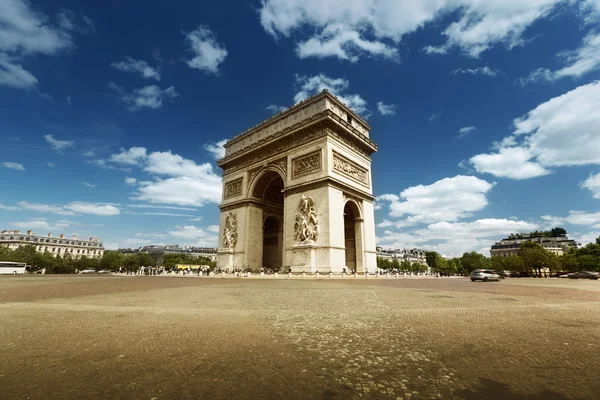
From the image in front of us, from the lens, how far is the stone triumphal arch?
2284 centimetres

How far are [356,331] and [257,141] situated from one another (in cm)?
2801

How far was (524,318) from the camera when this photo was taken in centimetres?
523

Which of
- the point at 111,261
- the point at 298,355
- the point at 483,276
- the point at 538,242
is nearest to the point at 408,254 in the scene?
the point at 538,242

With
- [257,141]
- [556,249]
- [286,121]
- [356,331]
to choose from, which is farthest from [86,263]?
[556,249]

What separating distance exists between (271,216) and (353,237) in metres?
9.36

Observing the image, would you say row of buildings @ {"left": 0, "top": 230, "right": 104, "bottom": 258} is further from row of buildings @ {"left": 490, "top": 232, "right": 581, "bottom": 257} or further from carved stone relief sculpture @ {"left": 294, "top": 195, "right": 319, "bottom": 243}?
row of buildings @ {"left": 490, "top": 232, "right": 581, "bottom": 257}

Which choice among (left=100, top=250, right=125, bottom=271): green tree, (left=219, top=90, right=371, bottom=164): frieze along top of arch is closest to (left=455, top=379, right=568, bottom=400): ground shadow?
(left=219, top=90, right=371, bottom=164): frieze along top of arch

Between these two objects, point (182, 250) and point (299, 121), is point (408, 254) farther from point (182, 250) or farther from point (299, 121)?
point (299, 121)

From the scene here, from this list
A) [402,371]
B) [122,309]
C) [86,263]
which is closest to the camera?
[402,371]

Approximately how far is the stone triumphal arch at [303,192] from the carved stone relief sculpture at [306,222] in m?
0.08

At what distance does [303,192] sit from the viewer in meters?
24.5

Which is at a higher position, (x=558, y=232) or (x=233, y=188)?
(x=558, y=232)

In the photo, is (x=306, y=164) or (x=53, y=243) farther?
(x=53, y=243)

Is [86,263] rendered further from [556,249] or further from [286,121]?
[556,249]
